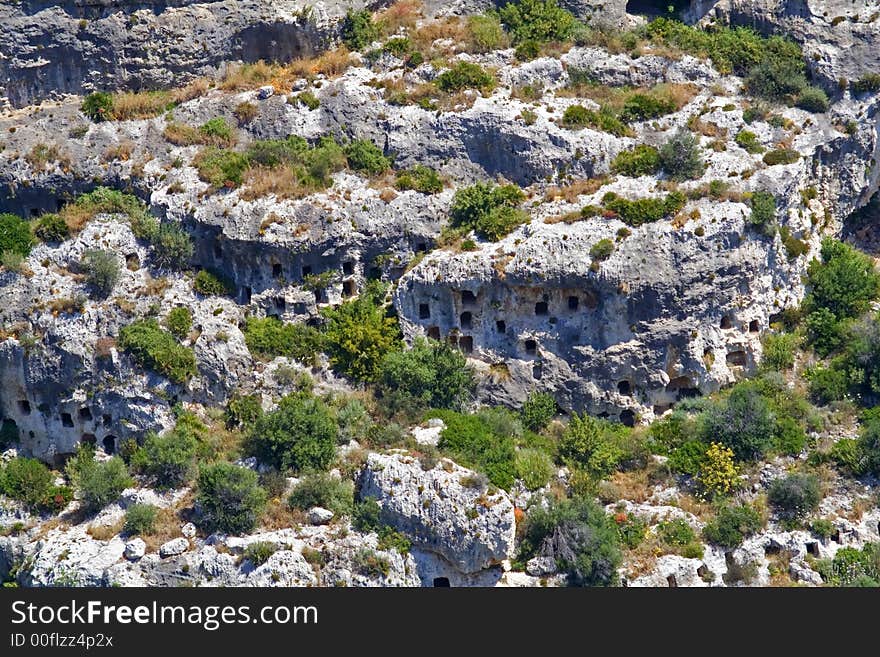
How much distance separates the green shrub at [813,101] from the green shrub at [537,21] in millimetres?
9462

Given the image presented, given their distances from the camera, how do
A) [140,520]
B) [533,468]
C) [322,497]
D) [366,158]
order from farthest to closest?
[366,158]
[533,468]
[322,497]
[140,520]

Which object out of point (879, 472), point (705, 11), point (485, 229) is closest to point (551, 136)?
point (485, 229)

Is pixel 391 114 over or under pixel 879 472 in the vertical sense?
over

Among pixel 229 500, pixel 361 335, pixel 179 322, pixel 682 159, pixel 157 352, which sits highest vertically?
pixel 682 159

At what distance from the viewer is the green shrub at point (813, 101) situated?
63.3 m

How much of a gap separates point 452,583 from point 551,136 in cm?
1803

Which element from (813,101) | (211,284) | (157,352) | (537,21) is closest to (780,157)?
(813,101)

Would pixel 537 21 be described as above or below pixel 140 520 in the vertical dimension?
above

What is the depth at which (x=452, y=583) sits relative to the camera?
2087 inches

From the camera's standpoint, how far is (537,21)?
66.7 metres

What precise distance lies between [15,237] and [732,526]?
88.7 feet

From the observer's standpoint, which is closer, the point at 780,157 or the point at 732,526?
the point at 732,526

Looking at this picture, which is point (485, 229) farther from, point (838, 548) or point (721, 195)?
point (838, 548)

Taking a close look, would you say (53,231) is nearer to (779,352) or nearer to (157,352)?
(157,352)
